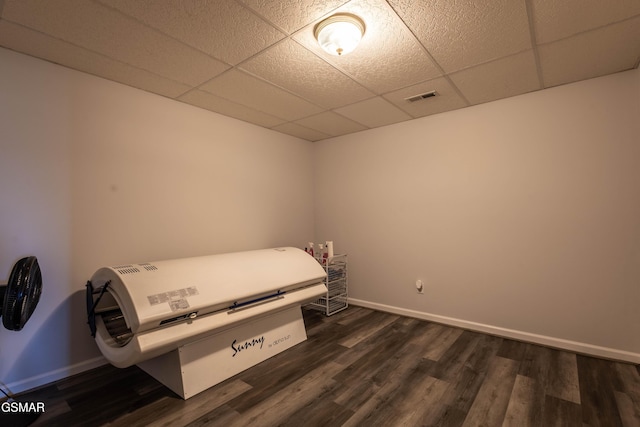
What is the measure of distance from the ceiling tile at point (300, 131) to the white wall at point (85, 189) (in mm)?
668

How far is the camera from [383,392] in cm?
195

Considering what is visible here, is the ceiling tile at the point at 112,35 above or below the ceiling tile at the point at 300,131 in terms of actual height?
below

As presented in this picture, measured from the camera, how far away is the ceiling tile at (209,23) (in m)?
1.52

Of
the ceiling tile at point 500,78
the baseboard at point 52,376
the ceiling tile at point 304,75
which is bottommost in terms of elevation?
the baseboard at point 52,376

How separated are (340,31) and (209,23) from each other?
0.74 meters

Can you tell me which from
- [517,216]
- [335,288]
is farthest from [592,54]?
[335,288]

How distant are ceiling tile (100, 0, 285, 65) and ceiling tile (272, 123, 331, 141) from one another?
1561 mm

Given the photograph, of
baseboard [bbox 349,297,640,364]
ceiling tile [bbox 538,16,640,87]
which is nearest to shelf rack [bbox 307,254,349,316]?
baseboard [bbox 349,297,640,364]

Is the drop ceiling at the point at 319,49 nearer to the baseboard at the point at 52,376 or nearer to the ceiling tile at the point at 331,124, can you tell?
the ceiling tile at the point at 331,124

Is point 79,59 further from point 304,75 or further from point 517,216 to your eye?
point 517,216

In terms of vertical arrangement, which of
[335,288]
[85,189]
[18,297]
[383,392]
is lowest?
[383,392]

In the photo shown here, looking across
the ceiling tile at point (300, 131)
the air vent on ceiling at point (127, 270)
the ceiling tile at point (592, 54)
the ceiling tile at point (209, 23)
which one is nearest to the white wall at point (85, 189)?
the air vent on ceiling at point (127, 270)

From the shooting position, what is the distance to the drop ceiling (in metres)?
1.55

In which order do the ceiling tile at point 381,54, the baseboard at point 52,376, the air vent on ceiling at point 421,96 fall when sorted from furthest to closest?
the air vent on ceiling at point 421,96
the baseboard at point 52,376
the ceiling tile at point 381,54
